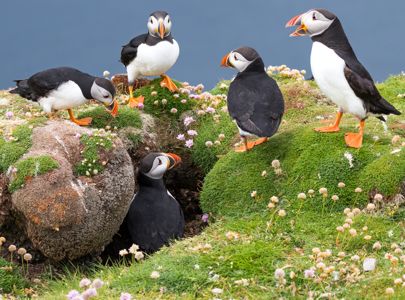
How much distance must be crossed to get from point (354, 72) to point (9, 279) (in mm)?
4007

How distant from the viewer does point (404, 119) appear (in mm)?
10156

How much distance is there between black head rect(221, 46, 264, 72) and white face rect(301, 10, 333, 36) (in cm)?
70

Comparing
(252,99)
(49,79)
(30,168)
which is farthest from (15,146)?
(252,99)

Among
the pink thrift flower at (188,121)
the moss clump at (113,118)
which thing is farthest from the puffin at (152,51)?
the pink thrift flower at (188,121)

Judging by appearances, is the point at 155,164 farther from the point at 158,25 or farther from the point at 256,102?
the point at 158,25

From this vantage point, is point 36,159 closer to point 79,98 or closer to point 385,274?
point 79,98

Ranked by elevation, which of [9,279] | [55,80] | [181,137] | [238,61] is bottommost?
[9,279]

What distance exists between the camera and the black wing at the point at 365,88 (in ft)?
27.7

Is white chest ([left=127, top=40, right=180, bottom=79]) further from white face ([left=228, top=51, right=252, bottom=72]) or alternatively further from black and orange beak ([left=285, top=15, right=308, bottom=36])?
black and orange beak ([left=285, top=15, right=308, bottom=36])

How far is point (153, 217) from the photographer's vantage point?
902cm

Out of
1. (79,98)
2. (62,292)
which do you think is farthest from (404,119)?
(62,292)

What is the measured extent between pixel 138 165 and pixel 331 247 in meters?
3.58

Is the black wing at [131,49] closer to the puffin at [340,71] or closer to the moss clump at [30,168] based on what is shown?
the puffin at [340,71]

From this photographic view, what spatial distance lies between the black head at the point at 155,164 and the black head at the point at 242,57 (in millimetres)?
1285
